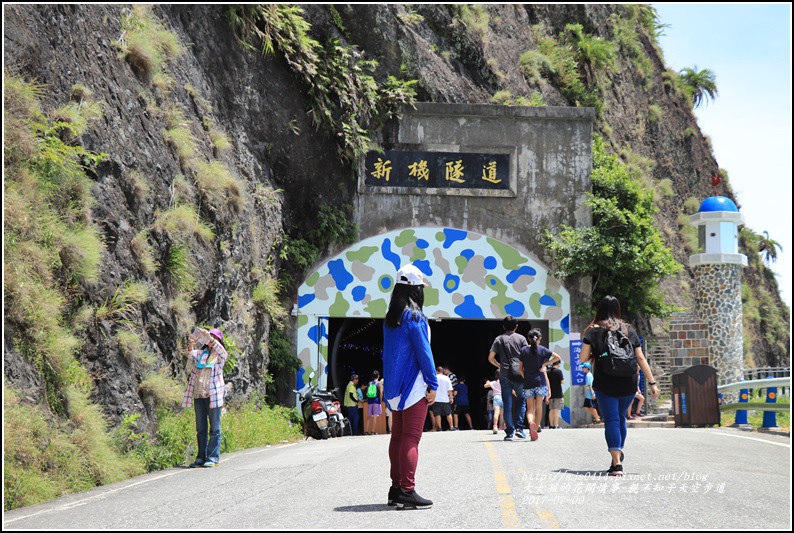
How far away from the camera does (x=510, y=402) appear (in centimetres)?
1502

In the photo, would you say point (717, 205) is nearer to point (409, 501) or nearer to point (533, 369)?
point (533, 369)

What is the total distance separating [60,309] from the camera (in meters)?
11.2

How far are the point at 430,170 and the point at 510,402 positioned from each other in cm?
1133

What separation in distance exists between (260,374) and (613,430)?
1337cm

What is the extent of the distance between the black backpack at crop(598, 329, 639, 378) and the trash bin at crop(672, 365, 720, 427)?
1174 centimetres

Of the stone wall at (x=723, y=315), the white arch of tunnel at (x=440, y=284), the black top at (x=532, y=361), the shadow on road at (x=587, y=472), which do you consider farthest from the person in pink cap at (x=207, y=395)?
the stone wall at (x=723, y=315)

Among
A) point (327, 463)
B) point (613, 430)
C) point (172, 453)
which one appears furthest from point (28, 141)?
point (613, 430)

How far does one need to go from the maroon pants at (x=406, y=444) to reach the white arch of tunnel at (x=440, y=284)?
54.1ft

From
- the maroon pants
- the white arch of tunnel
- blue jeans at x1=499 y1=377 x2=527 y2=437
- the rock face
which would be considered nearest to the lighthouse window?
the rock face

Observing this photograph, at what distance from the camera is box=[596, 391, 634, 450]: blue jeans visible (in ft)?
30.9

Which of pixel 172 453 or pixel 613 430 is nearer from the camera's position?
pixel 613 430

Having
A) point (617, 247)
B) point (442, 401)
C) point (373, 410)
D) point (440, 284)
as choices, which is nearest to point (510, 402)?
point (442, 401)

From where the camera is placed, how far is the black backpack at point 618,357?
943cm

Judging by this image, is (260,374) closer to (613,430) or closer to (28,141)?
(28,141)
